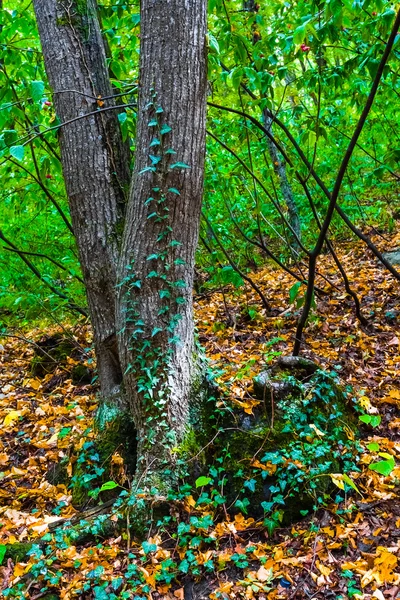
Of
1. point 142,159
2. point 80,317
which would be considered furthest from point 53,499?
point 80,317

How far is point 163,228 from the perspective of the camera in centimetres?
242

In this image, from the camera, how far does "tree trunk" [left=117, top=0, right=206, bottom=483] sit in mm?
2332

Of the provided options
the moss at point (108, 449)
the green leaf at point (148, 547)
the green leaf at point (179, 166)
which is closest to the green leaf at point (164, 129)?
the green leaf at point (179, 166)

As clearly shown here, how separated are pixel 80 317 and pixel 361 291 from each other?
340 cm

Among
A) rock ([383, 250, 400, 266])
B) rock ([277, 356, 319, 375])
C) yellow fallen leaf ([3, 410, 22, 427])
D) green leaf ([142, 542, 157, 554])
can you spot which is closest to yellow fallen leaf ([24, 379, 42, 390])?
yellow fallen leaf ([3, 410, 22, 427])

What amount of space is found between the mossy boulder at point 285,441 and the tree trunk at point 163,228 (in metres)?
0.34

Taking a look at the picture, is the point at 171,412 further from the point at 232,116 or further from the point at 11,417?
the point at 232,116

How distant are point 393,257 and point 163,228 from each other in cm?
411

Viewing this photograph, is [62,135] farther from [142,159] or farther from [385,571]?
[385,571]

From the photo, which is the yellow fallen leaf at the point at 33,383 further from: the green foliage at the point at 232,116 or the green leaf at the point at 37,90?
the green leaf at the point at 37,90

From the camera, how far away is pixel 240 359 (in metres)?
3.59

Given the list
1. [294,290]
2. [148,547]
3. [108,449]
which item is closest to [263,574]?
[148,547]

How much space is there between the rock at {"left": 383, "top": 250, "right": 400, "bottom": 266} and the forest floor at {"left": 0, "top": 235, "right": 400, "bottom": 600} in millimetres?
590

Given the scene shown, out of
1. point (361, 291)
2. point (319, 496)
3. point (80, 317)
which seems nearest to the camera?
point (319, 496)
